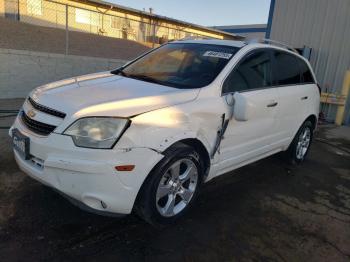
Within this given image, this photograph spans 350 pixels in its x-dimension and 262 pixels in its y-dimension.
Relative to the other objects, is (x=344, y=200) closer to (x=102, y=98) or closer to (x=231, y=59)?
(x=231, y=59)

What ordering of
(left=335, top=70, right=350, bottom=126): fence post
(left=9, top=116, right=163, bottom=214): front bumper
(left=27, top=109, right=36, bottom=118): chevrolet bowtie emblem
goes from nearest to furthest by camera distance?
(left=9, top=116, right=163, bottom=214): front bumper → (left=27, top=109, right=36, bottom=118): chevrolet bowtie emblem → (left=335, top=70, right=350, bottom=126): fence post

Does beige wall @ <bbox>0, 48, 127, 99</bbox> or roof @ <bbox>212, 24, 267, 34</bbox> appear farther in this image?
roof @ <bbox>212, 24, 267, 34</bbox>

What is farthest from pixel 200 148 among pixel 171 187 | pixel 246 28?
pixel 246 28

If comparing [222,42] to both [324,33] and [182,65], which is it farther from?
[324,33]

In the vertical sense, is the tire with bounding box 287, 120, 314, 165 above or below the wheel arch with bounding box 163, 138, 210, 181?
below

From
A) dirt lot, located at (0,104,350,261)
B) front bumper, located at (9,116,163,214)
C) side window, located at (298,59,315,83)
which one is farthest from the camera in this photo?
side window, located at (298,59,315,83)

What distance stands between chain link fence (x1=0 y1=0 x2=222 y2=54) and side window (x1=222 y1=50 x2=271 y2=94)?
35.4ft

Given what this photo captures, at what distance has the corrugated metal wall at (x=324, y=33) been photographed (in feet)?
32.5

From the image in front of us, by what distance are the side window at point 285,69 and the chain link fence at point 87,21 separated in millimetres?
10147

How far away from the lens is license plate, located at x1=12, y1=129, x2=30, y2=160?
9.41 feet

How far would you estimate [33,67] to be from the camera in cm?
902

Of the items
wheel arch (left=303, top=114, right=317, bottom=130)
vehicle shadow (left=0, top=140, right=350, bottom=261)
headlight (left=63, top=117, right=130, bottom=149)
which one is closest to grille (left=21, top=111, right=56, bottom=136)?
headlight (left=63, top=117, right=130, bottom=149)

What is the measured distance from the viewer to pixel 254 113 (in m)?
3.90

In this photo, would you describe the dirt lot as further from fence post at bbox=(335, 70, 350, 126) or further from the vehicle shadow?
fence post at bbox=(335, 70, 350, 126)
